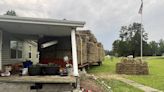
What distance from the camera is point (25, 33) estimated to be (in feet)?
45.8

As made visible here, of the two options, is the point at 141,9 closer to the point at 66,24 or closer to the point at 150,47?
the point at 66,24

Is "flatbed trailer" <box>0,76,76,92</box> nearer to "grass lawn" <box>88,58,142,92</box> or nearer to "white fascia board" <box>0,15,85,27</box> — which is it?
"white fascia board" <box>0,15,85,27</box>

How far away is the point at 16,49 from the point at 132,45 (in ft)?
227

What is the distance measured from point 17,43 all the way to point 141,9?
13.8 meters

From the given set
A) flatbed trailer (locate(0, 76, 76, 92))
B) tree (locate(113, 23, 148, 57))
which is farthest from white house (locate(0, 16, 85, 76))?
tree (locate(113, 23, 148, 57))

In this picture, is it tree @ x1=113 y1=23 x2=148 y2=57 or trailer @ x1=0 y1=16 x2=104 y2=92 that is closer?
trailer @ x1=0 y1=16 x2=104 y2=92

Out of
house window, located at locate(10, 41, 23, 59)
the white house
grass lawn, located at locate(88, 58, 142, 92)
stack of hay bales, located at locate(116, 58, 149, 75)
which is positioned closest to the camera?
the white house

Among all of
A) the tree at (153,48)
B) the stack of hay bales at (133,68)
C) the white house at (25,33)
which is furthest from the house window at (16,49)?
the tree at (153,48)

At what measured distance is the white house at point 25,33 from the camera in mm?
9430

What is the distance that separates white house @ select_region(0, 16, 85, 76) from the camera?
9.43m

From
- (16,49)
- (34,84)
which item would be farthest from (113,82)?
(34,84)

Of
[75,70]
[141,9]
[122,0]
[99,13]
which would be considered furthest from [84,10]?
[75,70]

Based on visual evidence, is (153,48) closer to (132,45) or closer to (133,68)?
(132,45)

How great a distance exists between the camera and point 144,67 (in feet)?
70.4
